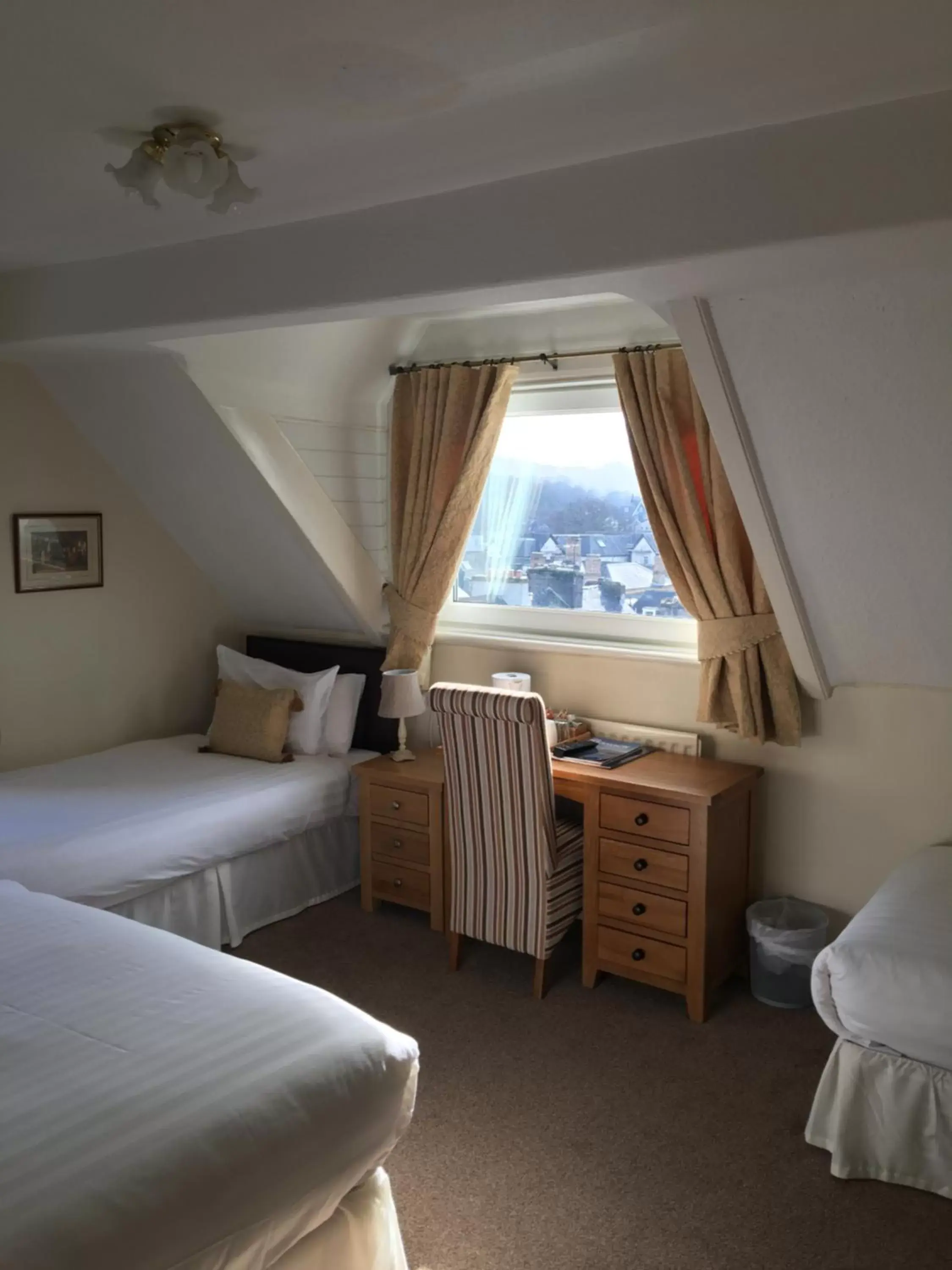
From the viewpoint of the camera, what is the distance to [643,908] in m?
3.18

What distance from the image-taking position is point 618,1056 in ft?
9.59

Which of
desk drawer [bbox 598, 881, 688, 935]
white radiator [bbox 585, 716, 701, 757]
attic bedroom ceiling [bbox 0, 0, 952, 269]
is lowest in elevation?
desk drawer [bbox 598, 881, 688, 935]

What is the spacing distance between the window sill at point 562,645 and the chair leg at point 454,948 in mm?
1126

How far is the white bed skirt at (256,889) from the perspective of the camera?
3.37 m

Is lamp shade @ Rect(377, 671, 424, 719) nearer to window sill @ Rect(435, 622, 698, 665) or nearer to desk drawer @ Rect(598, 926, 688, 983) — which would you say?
window sill @ Rect(435, 622, 698, 665)

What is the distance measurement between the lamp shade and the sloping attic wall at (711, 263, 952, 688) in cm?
154

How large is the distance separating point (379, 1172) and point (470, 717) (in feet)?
4.76

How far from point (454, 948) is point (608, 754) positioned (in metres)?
0.84

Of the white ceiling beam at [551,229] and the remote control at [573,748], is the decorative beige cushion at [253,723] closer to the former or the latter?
the remote control at [573,748]

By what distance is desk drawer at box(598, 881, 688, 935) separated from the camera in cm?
311

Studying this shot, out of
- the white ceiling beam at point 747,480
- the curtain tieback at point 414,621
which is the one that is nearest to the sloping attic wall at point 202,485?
the curtain tieback at point 414,621

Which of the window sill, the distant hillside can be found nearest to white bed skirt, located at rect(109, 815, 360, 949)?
the window sill

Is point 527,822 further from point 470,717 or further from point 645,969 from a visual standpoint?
point 645,969

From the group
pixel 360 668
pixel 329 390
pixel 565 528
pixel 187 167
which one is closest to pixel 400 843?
pixel 360 668
